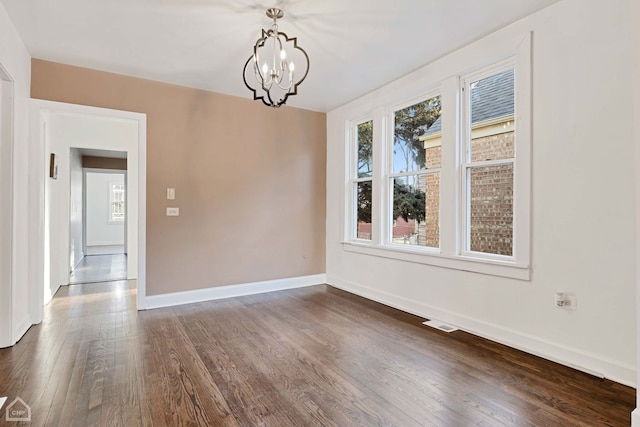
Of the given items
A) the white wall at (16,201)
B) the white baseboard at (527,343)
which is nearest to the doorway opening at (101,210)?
the white wall at (16,201)

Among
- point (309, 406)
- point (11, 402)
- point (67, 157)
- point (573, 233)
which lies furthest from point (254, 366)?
point (67, 157)

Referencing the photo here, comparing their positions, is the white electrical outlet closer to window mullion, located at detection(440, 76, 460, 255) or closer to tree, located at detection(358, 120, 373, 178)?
window mullion, located at detection(440, 76, 460, 255)

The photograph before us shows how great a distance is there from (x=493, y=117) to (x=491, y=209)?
2.66 feet

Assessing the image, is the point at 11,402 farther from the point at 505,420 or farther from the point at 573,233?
the point at 573,233

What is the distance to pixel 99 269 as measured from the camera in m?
6.36

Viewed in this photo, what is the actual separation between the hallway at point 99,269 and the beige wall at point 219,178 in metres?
2.31

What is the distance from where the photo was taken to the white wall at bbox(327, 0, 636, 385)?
84.2 inches

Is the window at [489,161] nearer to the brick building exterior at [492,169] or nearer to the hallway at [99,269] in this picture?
the brick building exterior at [492,169]

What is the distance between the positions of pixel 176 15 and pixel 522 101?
278 centimetres

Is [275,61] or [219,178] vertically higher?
[275,61]

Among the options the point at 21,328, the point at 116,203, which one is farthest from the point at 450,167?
the point at 116,203

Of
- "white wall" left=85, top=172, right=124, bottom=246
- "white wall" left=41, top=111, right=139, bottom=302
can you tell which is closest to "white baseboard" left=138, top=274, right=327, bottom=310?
"white wall" left=41, top=111, right=139, bottom=302

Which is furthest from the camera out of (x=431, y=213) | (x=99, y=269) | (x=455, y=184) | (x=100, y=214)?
(x=100, y=214)

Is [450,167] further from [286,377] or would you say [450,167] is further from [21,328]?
[21,328]
